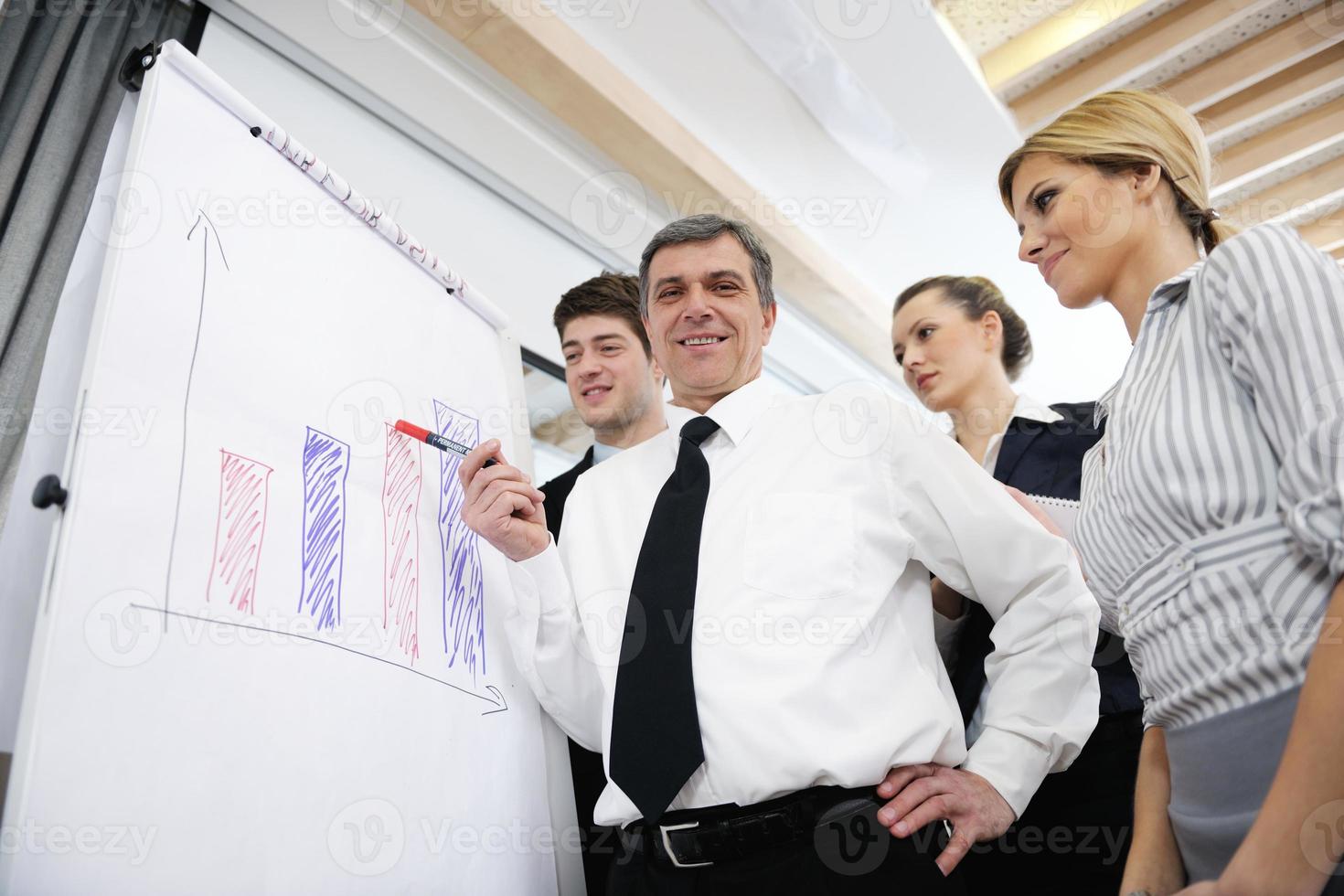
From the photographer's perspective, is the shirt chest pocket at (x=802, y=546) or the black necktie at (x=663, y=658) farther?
the shirt chest pocket at (x=802, y=546)

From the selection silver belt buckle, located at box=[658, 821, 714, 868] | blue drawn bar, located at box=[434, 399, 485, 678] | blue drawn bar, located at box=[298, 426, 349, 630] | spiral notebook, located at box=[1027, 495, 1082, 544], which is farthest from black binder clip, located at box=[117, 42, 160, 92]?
spiral notebook, located at box=[1027, 495, 1082, 544]

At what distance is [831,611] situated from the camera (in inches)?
44.2

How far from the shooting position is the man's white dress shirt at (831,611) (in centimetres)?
104

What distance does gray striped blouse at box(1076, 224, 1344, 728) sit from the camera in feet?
2.20

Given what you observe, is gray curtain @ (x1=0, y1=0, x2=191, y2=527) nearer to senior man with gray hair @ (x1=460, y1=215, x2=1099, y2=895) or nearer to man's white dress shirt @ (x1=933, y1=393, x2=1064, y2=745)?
senior man with gray hair @ (x1=460, y1=215, x2=1099, y2=895)

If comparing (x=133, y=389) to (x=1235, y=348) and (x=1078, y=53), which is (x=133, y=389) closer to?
(x=1235, y=348)

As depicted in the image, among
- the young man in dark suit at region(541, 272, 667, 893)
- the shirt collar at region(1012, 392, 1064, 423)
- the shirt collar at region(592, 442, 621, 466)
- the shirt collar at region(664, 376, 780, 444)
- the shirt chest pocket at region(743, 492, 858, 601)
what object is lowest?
the shirt chest pocket at region(743, 492, 858, 601)

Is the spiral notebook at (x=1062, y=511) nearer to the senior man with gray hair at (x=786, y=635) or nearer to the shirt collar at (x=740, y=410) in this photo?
the senior man with gray hair at (x=786, y=635)

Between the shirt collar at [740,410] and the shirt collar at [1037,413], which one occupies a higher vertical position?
the shirt collar at [1037,413]

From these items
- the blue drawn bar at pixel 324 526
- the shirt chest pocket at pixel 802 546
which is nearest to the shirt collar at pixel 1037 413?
the shirt chest pocket at pixel 802 546

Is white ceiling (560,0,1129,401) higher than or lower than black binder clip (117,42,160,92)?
higher

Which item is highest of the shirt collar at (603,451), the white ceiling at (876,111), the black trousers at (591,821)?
the white ceiling at (876,111)

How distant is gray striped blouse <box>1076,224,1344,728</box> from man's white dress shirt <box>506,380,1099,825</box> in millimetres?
266

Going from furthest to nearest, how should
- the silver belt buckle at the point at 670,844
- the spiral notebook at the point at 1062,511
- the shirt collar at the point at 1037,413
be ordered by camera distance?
1. the shirt collar at the point at 1037,413
2. the spiral notebook at the point at 1062,511
3. the silver belt buckle at the point at 670,844
